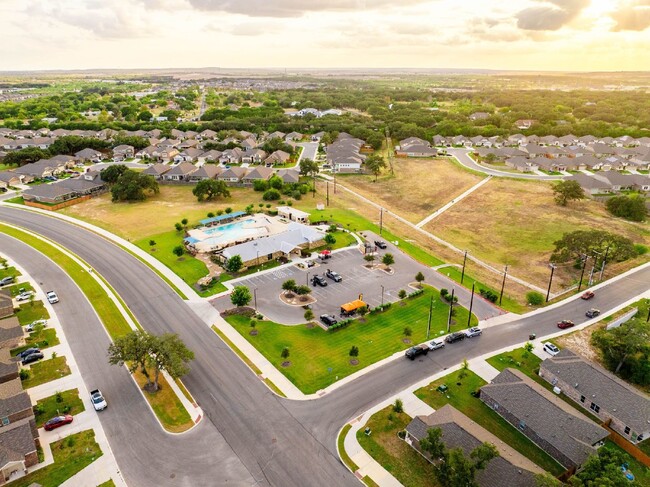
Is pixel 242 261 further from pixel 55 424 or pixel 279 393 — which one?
pixel 55 424

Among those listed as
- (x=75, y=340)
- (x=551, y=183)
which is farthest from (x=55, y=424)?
(x=551, y=183)

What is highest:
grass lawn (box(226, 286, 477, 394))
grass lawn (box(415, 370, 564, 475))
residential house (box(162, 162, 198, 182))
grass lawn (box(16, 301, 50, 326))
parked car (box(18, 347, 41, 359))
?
residential house (box(162, 162, 198, 182))

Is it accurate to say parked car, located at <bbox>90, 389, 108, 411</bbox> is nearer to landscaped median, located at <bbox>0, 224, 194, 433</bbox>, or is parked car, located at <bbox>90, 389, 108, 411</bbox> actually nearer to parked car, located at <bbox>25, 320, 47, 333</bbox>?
landscaped median, located at <bbox>0, 224, 194, 433</bbox>

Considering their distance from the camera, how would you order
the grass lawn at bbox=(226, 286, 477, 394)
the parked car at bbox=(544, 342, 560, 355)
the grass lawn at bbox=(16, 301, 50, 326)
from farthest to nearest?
the grass lawn at bbox=(16, 301, 50, 326)
the parked car at bbox=(544, 342, 560, 355)
the grass lawn at bbox=(226, 286, 477, 394)

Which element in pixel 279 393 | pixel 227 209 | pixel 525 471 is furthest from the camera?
pixel 227 209

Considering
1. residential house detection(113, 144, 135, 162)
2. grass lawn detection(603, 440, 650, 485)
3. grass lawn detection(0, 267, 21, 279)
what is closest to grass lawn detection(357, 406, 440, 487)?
grass lawn detection(603, 440, 650, 485)

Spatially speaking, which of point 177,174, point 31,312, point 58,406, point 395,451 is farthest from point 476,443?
point 177,174
